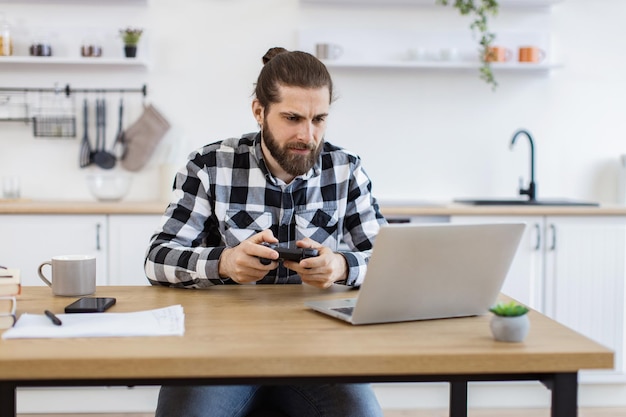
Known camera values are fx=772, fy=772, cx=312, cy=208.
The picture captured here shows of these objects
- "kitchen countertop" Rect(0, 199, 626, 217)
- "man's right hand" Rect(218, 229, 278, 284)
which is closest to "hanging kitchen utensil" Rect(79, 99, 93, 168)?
"kitchen countertop" Rect(0, 199, 626, 217)

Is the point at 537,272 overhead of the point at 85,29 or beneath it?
beneath

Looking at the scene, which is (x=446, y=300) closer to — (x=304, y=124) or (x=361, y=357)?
(x=361, y=357)

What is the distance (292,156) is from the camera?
1.93m

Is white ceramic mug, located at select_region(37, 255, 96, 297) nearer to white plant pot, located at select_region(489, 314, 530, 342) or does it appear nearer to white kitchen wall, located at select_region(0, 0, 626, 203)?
white plant pot, located at select_region(489, 314, 530, 342)

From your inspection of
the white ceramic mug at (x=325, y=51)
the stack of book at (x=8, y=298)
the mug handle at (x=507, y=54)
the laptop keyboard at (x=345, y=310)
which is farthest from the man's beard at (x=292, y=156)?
the mug handle at (x=507, y=54)

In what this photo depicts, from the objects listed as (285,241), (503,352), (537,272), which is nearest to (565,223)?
(537,272)

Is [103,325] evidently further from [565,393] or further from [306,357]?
[565,393]

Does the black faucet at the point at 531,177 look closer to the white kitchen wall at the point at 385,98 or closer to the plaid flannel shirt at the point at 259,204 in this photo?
the white kitchen wall at the point at 385,98

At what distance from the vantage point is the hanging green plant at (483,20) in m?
3.55

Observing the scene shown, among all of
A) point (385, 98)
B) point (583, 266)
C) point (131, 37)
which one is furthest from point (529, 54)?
point (131, 37)

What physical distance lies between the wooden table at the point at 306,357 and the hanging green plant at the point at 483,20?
245 centimetres

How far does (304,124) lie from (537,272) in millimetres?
1767

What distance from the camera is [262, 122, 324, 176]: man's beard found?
6.30 feet

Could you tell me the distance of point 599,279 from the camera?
130 inches
